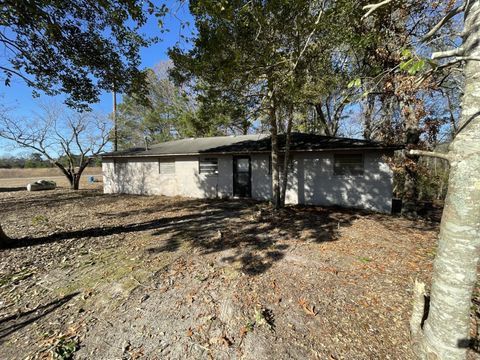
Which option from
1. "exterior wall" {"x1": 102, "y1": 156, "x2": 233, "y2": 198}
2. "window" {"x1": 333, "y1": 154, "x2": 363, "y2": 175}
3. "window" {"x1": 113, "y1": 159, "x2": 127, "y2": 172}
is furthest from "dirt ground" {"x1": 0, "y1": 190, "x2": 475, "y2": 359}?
"window" {"x1": 113, "y1": 159, "x2": 127, "y2": 172}

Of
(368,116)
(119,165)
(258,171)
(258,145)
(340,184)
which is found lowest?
(340,184)

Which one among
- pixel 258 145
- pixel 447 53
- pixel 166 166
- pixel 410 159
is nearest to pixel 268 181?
pixel 258 145

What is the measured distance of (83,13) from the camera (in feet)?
18.9

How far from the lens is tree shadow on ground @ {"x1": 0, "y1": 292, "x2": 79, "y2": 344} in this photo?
2990mm

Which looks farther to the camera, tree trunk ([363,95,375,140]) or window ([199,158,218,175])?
tree trunk ([363,95,375,140])

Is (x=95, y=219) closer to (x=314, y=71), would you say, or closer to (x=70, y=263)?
(x=70, y=263)

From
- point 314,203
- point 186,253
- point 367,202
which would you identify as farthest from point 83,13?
point 367,202

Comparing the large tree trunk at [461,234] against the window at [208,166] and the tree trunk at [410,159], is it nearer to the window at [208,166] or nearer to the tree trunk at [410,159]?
the tree trunk at [410,159]

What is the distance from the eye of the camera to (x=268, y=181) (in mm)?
11055

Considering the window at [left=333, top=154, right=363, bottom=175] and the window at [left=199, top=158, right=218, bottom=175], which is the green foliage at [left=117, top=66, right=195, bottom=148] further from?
the window at [left=333, top=154, right=363, bottom=175]

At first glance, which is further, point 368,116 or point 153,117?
point 153,117

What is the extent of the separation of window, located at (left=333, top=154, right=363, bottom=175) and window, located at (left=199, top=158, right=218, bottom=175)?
5.95m

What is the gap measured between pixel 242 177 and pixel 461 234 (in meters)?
10.0

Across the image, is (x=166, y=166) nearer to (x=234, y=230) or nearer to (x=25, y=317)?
(x=234, y=230)
